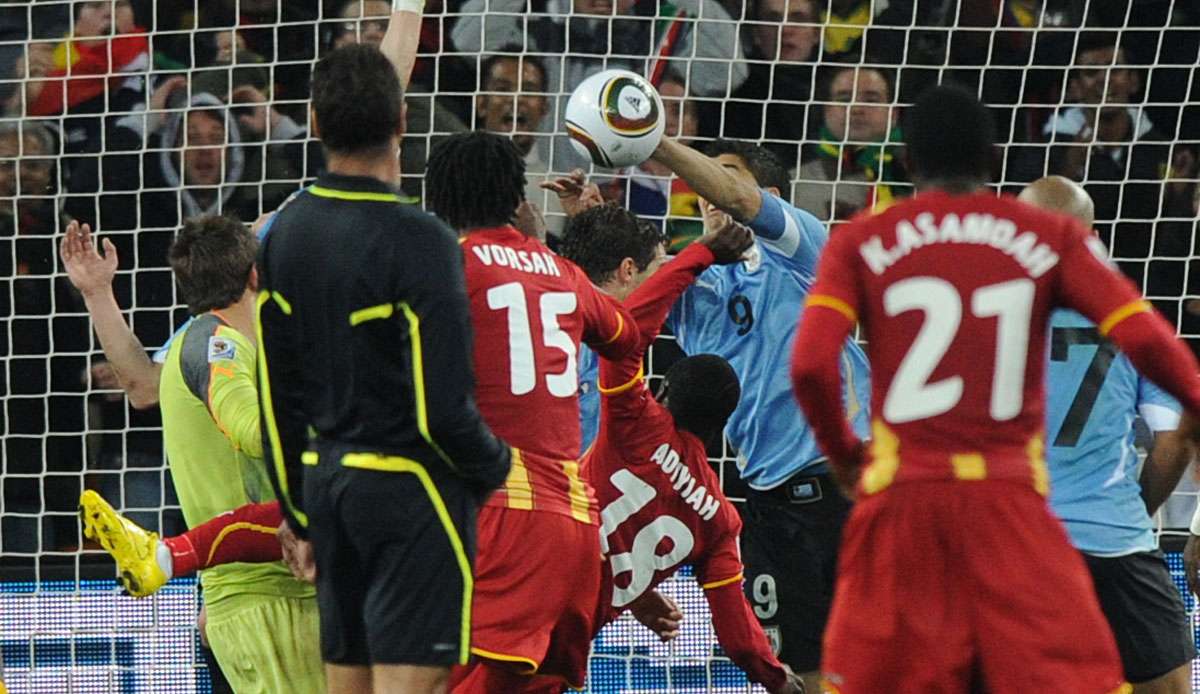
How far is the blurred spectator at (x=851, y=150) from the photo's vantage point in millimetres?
7980

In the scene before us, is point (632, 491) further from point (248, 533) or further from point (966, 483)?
point (966, 483)

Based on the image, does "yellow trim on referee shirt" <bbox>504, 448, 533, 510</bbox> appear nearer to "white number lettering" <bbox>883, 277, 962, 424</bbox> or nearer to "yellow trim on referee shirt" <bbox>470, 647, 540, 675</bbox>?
"yellow trim on referee shirt" <bbox>470, 647, 540, 675</bbox>

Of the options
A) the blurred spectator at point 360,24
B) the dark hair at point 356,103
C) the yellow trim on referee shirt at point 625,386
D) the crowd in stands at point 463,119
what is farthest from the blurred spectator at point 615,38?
the dark hair at point 356,103

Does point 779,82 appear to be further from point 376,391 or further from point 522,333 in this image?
point 376,391

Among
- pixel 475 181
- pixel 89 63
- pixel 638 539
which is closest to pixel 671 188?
pixel 89 63

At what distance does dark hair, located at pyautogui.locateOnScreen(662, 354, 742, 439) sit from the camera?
5.46 meters

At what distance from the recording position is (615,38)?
820 centimetres

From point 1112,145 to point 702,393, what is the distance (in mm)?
3347

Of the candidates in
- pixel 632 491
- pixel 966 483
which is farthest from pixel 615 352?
pixel 966 483

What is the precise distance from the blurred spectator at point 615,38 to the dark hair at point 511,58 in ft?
0.10

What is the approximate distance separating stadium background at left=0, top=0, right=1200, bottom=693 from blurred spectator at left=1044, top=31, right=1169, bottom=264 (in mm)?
11

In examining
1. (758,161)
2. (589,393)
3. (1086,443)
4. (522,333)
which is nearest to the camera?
(522,333)

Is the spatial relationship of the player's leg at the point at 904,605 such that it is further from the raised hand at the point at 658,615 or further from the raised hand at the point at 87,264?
the raised hand at the point at 87,264

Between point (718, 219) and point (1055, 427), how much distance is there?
1.39m
